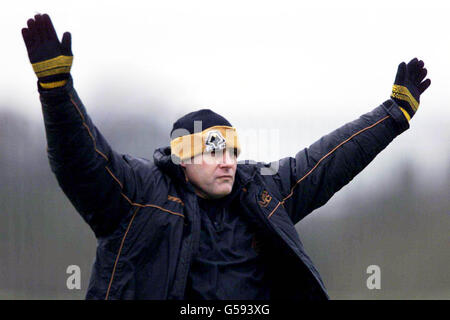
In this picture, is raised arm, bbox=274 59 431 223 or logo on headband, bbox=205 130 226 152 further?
raised arm, bbox=274 59 431 223

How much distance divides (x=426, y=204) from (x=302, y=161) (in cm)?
577

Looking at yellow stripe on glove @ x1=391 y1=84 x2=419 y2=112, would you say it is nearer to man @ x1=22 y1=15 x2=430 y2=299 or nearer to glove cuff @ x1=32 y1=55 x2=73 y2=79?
man @ x1=22 y1=15 x2=430 y2=299

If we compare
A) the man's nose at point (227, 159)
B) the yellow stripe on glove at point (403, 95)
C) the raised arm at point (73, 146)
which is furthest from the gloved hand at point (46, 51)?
the yellow stripe on glove at point (403, 95)

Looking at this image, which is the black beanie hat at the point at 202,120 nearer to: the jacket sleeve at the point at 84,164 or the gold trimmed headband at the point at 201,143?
the gold trimmed headband at the point at 201,143

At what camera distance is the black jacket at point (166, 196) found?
2.53 m

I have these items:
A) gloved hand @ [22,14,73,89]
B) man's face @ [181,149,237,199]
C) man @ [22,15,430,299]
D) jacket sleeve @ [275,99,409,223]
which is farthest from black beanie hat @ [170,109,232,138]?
gloved hand @ [22,14,73,89]

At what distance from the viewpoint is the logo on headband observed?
3.01m

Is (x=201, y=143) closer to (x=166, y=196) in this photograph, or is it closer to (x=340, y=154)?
(x=166, y=196)

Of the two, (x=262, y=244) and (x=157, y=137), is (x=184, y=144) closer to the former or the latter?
(x=262, y=244)

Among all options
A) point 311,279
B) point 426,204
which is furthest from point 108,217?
point 426,204

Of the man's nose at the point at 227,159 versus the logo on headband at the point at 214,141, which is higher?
the logo on headband at the point at 214,141

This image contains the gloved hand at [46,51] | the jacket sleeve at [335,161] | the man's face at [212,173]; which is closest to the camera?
the gloved hand at [46,51]

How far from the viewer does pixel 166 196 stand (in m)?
2.83

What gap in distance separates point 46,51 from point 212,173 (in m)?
0.92
